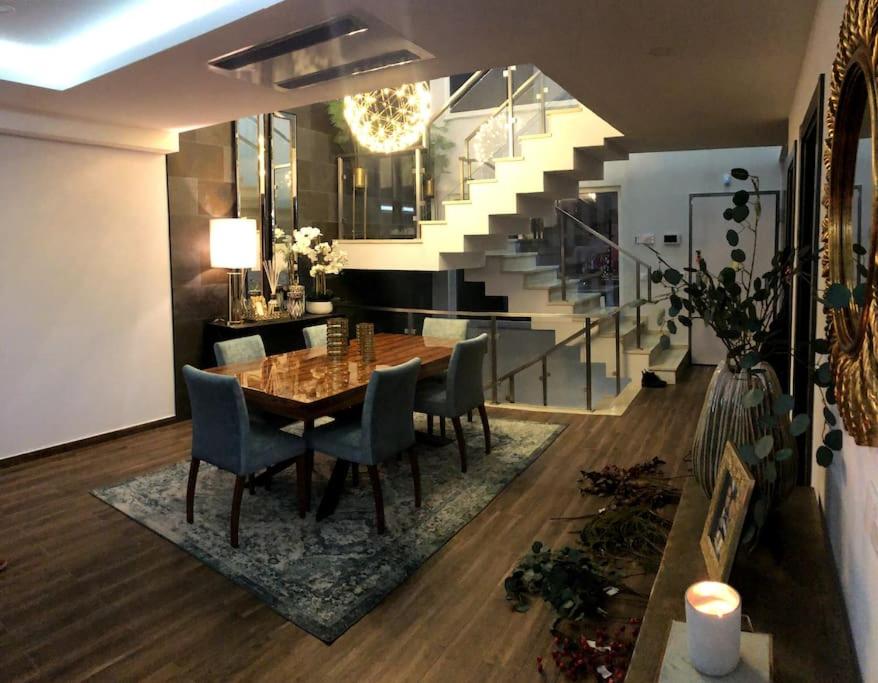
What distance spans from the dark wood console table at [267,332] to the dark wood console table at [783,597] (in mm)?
4336

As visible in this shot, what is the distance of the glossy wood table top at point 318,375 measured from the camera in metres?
3.24

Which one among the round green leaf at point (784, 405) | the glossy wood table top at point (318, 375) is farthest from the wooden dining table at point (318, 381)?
the round green leaf at point (784, 405)

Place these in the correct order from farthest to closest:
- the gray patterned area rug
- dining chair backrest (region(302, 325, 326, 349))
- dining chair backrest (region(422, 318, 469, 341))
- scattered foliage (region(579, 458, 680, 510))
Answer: dining chair backrest (region(422, 318, 469, 341)), dining chair backrest (region(302, 325, 326, 349)), scattered foliage (region(579, 458, 680, 510)), the gray patterned area rug

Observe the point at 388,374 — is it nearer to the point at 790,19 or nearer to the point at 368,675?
the point at 368,675

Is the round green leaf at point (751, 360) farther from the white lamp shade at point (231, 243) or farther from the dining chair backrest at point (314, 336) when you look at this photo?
the white lamp shade at point (231, 243)

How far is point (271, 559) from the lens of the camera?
3.03m

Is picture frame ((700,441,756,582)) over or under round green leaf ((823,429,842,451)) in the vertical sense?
under

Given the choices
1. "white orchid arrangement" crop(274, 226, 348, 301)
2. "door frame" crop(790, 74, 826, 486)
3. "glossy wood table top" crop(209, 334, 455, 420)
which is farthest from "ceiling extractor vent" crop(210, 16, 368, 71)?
"white orchid arrangement" crop(274, 226, 348, 301)

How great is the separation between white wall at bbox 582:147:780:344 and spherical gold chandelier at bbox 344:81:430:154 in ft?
11.9

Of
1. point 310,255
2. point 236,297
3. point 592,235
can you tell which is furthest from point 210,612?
point 592,235

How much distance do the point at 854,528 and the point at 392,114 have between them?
4.24m

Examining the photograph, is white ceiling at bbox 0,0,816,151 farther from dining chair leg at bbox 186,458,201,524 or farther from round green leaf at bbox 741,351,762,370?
dining chair leg at bbox 186,458,201,524

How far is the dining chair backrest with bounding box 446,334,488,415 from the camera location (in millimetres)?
4102

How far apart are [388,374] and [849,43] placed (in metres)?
2.33
